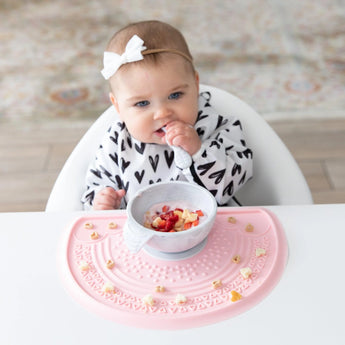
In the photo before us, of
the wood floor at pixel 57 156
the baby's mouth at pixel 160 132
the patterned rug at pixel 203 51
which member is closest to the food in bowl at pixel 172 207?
the baby's mouth at pixel 160 132

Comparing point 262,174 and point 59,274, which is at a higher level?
point 262,174

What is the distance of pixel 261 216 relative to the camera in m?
0.78

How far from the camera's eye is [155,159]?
1062 mm

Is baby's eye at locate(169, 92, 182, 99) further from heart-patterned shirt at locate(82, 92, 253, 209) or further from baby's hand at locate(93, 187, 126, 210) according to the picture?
baby's hand at locate(93, 187, 126, 210)

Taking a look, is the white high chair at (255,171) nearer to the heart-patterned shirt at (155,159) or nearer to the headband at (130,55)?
the heart-patterned shirt at (155,159)

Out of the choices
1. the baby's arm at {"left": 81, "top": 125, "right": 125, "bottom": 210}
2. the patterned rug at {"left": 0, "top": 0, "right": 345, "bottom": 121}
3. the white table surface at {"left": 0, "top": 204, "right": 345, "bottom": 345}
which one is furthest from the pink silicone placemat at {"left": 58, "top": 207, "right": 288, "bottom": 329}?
the patterned rug at {"left": 0, "top": 0, "right": 345, "bottom": 121}

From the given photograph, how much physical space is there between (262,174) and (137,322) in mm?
532

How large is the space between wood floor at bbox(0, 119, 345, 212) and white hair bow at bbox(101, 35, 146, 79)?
0.96 metres

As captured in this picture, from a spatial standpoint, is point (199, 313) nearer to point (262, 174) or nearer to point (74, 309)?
point (74, 309)

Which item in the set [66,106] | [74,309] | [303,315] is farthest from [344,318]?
[66,106]

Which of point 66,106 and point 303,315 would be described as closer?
point 303,315

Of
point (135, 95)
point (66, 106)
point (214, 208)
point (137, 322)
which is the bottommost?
point (137, 322)

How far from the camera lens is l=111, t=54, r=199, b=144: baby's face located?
92 centimetres

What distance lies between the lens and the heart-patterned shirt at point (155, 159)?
1005 millimetres
